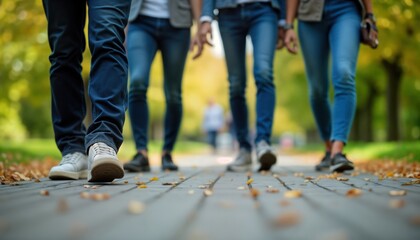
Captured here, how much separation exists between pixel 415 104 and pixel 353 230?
22.2 metres

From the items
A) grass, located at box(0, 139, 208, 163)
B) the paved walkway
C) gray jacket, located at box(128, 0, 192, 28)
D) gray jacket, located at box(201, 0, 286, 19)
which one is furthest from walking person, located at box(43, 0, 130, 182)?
grass, located at box(0, 139, 208, 163)

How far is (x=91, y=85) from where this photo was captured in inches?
132

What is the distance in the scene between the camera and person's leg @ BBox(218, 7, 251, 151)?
5.21 meters

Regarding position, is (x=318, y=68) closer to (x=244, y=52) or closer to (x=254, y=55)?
(x=254, y=55)

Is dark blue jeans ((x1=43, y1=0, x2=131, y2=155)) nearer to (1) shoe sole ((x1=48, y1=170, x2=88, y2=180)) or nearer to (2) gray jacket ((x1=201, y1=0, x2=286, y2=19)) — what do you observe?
(1) shoe sole ((x1=48, y1=170, x2=88, y2=180))

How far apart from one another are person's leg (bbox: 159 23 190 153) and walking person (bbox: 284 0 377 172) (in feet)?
3.85

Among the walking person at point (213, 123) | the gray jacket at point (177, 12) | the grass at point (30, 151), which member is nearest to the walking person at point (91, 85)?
the gray jacket at point (177, 12)

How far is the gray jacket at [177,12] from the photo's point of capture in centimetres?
506

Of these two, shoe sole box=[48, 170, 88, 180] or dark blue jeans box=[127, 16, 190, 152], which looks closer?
shoe sole box=[48, 170, 88, 180]

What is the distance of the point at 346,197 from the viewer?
236 centimetres

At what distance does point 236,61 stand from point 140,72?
1.07 metres

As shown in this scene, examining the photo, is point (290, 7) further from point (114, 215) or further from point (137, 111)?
point (114, 215)

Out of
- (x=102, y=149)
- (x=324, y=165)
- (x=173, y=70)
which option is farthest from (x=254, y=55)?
(x=102, y=149)

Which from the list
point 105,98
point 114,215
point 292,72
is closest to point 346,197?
point 114,215
